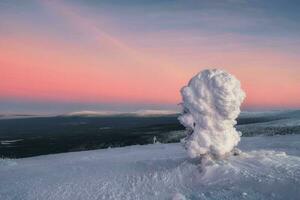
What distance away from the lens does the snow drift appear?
34.9 m

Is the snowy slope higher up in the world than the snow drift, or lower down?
lower down

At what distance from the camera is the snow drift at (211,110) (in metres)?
34.9

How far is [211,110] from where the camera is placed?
35.6m

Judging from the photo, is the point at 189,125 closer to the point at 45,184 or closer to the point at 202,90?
the point at 202,90

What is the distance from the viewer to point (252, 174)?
33688 mm

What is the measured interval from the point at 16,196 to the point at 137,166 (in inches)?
444

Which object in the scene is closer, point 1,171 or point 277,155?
point 277,155

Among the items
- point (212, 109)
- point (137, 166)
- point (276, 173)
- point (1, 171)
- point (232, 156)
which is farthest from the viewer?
point (1, 171)

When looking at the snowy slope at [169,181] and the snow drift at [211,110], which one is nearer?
the snowy slope at [169,181]

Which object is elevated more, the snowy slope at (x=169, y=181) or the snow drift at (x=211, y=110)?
the snow drift at (x=211, y=110)

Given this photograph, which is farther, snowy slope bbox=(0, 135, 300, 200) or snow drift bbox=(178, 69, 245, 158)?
snow drift bbox=(178, 69, 245, 158)

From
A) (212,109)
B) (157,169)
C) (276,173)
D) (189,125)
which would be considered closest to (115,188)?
(157,169)

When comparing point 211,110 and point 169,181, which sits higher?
point 211,110

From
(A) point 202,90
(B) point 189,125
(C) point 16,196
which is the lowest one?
(C) point 16,196
